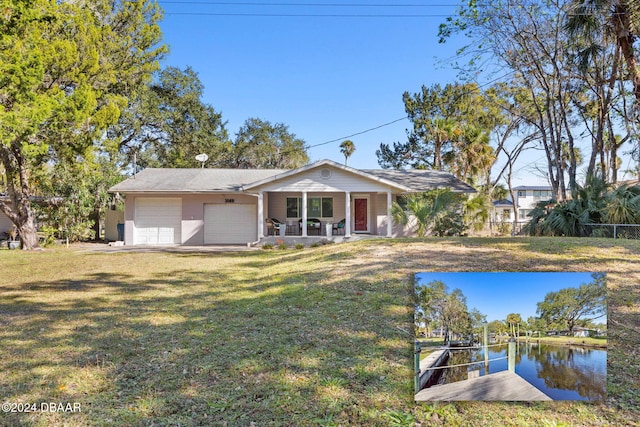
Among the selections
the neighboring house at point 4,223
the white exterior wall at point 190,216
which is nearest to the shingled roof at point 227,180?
the white exterior wall at point 190,216

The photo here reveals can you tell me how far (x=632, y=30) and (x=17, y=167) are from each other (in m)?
22.6

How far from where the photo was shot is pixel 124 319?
5332mm

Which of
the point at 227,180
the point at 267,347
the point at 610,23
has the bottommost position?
the point at 267,347

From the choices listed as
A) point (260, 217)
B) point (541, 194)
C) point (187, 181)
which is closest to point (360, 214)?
point (260, 217)

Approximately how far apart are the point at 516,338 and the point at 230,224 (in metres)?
17.0

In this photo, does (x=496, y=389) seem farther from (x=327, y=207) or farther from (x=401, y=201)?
(x=327, y=207)

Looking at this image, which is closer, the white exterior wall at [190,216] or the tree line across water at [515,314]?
the tree line across water at [515,314]

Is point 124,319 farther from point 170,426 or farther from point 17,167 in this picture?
point 17,167

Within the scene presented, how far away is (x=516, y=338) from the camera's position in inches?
89.4

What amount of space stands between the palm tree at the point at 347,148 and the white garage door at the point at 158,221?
22.1 m

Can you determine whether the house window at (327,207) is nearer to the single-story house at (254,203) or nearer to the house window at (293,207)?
the single-story house at (254,203)

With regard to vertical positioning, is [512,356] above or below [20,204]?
below

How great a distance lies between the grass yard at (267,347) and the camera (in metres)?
2.71

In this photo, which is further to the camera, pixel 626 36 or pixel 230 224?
pixel 230 224
